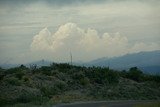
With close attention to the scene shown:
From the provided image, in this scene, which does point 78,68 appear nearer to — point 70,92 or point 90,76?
point 90,76

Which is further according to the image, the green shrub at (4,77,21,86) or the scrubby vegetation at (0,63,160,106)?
the green shrub at (4,77,21,86)

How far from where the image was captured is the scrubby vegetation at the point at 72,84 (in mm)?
56125

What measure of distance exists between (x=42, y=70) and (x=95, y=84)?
31.5ft

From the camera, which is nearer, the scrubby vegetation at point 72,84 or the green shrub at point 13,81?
the scrubby vegetation at point 72,84

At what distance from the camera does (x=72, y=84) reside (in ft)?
219

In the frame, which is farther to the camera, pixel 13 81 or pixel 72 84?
pixel 72 84

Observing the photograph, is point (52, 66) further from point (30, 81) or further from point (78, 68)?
point (30, 81)

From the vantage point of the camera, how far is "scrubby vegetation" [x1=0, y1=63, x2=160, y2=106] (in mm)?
56125

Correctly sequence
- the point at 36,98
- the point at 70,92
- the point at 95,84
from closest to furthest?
the point at 36,98 < the point at 70,92 < the point at 95,84

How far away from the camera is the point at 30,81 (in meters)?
64.0

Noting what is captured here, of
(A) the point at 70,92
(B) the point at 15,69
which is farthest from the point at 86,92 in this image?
(B) the point at 15,69

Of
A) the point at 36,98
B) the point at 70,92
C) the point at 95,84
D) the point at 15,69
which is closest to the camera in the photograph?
the point at 36,98

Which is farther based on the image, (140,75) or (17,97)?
(140,75)

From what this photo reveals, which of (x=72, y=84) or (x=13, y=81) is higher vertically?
(x=13, y=81)
